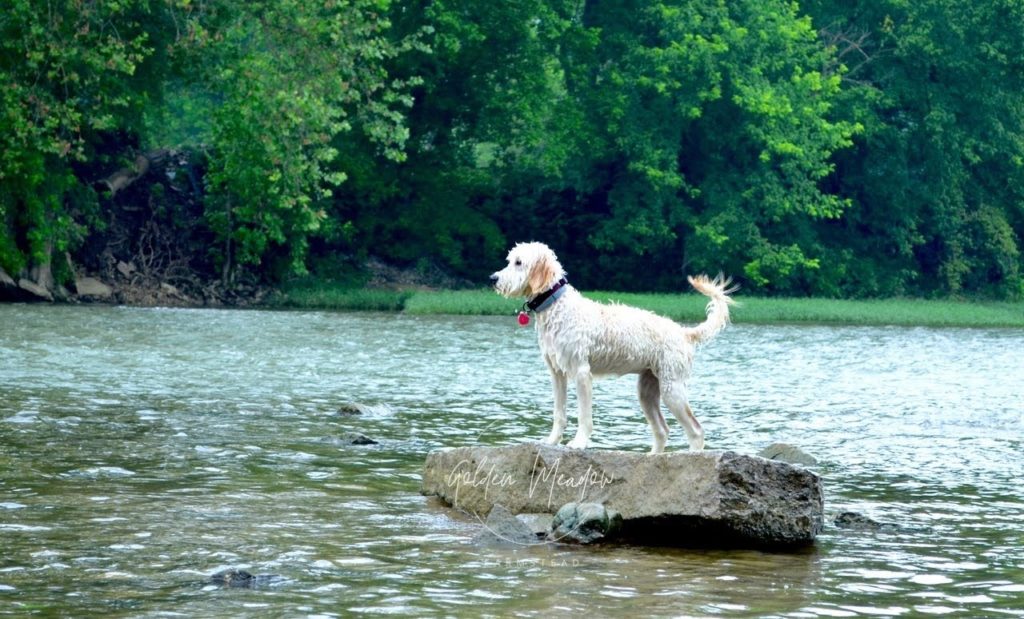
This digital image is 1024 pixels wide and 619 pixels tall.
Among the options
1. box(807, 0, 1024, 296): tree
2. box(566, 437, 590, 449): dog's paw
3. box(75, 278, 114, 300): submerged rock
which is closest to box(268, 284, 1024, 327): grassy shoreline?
box(75, 278, 114, 300): submerged rock

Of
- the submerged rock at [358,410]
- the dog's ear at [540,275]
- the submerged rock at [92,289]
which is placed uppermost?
the dog's ear at [540,275]

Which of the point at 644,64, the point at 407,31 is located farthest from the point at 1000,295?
the point at 407,31

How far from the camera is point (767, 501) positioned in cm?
924

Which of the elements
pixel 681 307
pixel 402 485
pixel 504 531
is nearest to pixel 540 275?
pixel 504 531

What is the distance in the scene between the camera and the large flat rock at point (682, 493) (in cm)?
917

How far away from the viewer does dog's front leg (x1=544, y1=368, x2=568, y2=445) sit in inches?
405

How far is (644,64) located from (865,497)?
1456 inches

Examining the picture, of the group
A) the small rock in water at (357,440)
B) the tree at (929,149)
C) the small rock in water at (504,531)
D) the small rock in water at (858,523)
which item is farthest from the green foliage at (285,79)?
the tree at (929,149)

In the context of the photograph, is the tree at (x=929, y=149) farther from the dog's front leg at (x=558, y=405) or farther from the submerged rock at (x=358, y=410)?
the dog's front leg at (x=558, y=405)

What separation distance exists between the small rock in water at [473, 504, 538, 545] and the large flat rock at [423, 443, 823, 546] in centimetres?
52

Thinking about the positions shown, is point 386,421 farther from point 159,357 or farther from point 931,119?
point 931,119

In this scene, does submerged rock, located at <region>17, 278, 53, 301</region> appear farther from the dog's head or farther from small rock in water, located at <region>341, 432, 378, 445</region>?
the dog's head

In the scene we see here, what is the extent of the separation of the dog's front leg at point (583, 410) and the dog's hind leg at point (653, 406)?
64 cm

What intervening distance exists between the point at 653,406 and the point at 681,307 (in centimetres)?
2991
